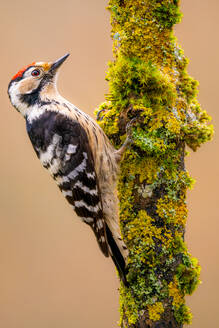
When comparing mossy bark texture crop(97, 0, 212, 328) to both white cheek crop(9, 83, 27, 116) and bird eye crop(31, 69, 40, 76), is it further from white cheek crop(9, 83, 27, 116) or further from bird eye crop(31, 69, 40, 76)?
white cheek crop(9, 83, 27, 116)

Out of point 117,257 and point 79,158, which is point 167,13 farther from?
point 117,257

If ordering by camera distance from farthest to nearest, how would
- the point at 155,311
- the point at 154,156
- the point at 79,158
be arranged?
the point at 79,158
the point at 154,156
the point at 155,311

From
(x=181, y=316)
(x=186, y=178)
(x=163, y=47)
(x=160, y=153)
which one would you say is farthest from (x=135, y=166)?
(x=181, y=316)

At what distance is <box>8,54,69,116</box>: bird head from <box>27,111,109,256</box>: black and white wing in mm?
216

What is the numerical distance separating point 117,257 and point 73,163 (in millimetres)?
636

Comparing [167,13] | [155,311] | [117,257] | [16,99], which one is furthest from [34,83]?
[155,311]

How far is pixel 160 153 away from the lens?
1.92 metres

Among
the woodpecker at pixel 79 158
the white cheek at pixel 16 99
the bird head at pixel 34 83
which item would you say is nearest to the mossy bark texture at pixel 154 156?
the woodpecker at pixel 79 158

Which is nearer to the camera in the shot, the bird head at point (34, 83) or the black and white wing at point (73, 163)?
the black and white wing at point (73, 163)

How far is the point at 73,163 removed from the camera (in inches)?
84.8

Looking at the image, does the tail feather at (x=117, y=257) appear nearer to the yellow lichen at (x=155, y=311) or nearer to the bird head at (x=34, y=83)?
the yellow lichen at (x=155, y=311)

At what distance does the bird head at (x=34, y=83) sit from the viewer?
237 cm

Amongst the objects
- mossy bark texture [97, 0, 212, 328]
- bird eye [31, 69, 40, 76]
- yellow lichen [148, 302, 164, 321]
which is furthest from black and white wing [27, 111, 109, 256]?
yellow lichen [148, 302, 164, 321]

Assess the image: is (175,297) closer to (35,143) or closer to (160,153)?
(160,153)
